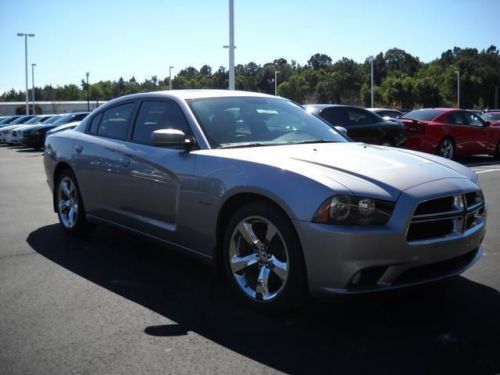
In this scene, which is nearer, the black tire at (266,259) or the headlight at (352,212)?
the headlight at (352,212)

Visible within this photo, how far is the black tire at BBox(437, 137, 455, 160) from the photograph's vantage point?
14.5 m

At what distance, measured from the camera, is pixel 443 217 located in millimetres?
3623

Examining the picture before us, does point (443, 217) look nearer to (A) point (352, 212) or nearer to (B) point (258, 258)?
(A) point (352, 212)

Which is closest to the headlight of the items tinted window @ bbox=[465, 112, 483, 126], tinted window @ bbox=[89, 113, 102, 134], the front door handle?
the front door handle

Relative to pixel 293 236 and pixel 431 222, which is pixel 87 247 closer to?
pixel 293 236

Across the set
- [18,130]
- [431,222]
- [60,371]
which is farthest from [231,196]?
[18,130]

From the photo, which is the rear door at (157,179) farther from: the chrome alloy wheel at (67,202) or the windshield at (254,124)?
the chrome alloy wheel at (67,202)

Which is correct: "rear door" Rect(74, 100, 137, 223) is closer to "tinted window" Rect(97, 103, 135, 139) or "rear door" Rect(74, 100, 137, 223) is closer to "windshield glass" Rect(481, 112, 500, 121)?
"tinted window" Rect(97, 103, 135, 139)

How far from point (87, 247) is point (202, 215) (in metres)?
2.14

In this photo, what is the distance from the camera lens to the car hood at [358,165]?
3520 millimetres

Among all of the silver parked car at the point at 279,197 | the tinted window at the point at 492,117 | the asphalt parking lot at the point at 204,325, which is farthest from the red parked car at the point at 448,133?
the silver parked car at the point at 279,197

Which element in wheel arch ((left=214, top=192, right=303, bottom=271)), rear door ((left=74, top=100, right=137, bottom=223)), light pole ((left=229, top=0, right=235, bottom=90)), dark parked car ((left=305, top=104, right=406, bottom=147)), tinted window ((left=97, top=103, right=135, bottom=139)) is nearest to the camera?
wheel arch ((left=214, top=192, right=303, bottom=271))

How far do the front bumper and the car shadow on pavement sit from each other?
0.17m

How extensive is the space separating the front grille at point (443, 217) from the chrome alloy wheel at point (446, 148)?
36.3 feet
